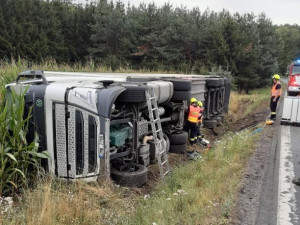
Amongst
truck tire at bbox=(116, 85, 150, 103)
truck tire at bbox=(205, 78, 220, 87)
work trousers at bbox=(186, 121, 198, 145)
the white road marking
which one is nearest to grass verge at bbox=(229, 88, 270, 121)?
truck tire at bbox=(205, 78, 220, 87)

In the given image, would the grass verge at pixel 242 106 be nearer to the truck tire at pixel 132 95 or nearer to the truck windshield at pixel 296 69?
the truck windshield at pixel 296 69

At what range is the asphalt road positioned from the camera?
3314mm

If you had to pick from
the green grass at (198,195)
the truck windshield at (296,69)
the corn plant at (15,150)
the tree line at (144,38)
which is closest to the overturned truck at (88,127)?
the corn plant at (15,150)

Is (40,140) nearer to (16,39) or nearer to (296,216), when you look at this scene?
(296,216)

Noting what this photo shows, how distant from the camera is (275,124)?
381 inches

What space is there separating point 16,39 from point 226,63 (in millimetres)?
21898

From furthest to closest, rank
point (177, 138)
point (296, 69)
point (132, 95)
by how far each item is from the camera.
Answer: point (296, 69), point (177, 138), point (132, 95)

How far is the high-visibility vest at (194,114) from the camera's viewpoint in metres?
8.31

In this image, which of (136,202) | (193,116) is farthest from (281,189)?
(193,116)

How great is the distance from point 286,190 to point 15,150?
12.3 ft

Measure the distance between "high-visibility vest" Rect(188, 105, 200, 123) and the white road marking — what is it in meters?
2.34

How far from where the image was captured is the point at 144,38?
33875mm

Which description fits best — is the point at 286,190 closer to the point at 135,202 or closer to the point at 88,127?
the point at 135,202

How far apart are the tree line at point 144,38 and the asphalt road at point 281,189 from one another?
24.2 metres
